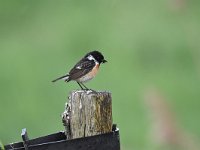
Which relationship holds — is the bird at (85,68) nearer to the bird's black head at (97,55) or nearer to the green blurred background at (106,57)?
the bird's black head at (97,55)

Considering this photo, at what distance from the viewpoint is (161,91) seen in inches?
718

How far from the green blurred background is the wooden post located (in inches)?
A: 274

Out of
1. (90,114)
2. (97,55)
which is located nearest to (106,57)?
(97,55)

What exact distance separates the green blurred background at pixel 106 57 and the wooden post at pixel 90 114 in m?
6.96

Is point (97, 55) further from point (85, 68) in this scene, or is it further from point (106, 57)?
point (106, 57)

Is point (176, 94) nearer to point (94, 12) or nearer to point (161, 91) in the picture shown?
point (161, 91)

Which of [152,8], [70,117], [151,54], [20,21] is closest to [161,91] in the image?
[151,54]

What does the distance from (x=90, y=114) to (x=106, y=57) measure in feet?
39.7

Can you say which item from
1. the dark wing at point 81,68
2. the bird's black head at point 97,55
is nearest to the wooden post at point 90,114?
the bird's black head at point 97,55

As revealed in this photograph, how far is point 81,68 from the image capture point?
9.98 m

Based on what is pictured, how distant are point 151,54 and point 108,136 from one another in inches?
488

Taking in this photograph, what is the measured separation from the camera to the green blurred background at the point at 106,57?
57.7 ft

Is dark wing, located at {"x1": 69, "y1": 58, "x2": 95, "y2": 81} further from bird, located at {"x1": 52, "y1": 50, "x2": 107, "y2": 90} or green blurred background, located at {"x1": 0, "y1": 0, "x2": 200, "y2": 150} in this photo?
green blurred background, located at {"x1": 0, "y1": 0, "x2": 200, "y2": 150}

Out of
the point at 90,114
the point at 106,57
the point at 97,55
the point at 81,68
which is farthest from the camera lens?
the point at 106,57
